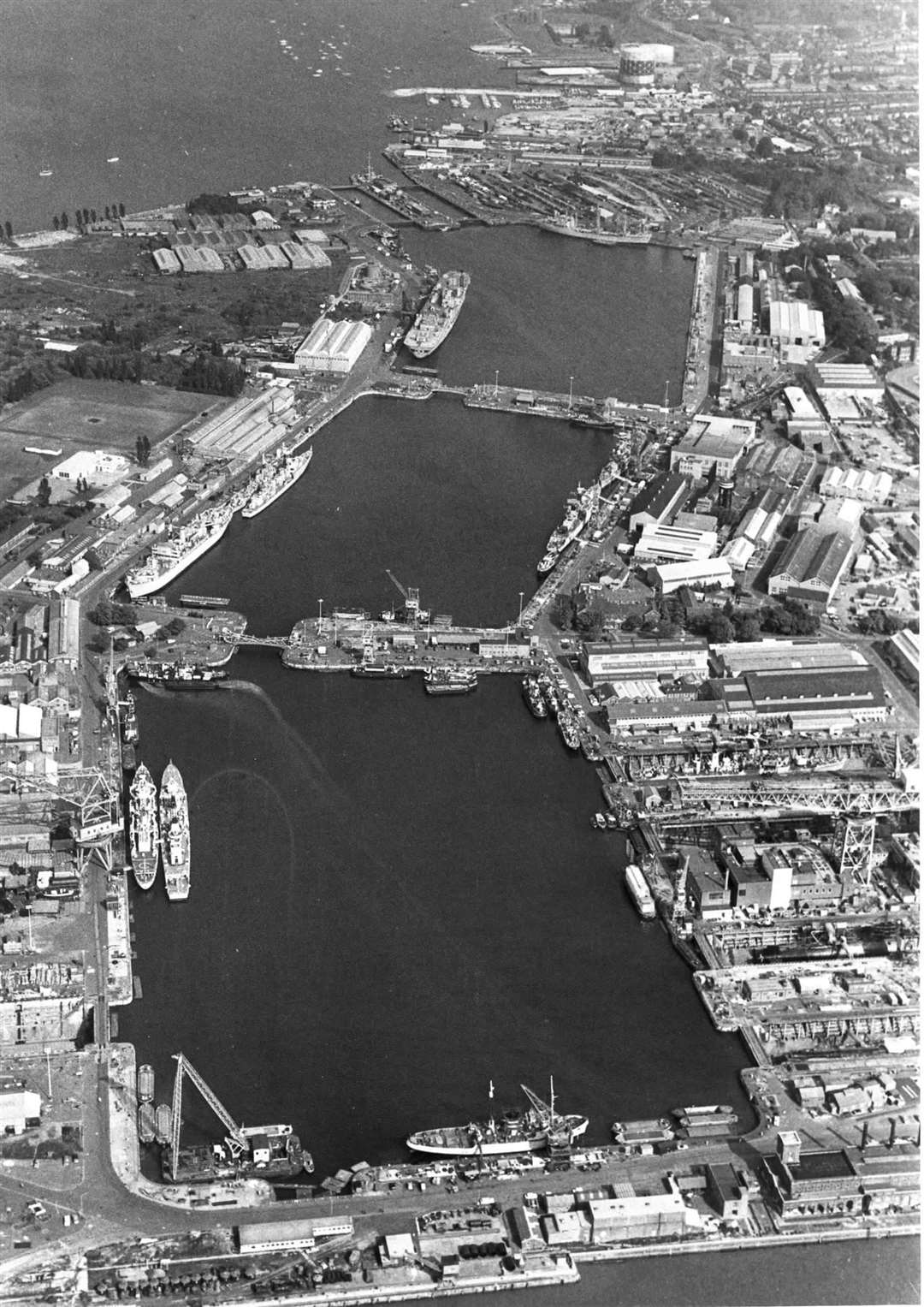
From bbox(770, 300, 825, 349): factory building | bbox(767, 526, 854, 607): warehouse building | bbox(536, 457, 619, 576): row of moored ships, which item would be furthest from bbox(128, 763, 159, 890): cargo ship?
bbox(770, 300, 825, 349): factory building

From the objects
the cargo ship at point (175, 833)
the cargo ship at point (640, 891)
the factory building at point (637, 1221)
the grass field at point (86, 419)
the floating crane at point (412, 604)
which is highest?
the grass field at point (86, 419)

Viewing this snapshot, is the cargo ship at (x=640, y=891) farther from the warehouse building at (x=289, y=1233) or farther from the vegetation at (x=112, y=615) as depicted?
the vegetation at (x=112, y=615)

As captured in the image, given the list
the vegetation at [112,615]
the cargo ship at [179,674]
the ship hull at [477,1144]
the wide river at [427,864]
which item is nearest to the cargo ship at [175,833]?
the wide river at [427,864]

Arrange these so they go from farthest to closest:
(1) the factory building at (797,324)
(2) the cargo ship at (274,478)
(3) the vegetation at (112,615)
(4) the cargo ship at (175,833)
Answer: (1) the factory building at (797,324)
(2) the cargo ship at (274,478)
(3) the vegetation at (112,615)
(4) the cargo ship at (175,833)

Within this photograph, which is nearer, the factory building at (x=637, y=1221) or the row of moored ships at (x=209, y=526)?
the factory building at (x=637, y=1221)

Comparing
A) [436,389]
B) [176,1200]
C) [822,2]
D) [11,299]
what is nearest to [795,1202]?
[176,1200]

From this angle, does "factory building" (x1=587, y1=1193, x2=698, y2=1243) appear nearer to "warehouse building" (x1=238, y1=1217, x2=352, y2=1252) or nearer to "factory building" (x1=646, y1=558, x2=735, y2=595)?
"warehouse building" (x1=238, y1=1217, x2=352, y2=1252)

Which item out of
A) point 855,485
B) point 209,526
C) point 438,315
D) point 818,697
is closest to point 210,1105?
point 818,697
